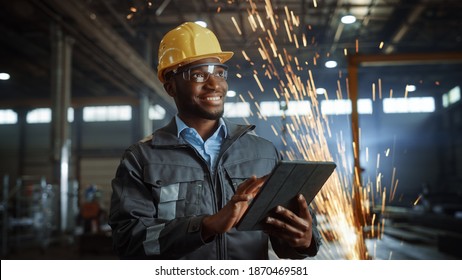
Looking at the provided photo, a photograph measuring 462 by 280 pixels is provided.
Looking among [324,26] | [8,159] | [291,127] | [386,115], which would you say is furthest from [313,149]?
[8,159]

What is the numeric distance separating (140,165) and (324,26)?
6.49ft

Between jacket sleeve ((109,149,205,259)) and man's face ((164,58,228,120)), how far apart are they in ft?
0.73

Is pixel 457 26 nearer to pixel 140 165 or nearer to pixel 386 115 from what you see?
Answer: pixel 386 115

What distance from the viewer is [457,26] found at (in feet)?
10.9

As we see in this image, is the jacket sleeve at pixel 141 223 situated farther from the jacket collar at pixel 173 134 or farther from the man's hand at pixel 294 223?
the man's hand at pixel 294 223

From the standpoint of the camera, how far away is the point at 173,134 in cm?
128

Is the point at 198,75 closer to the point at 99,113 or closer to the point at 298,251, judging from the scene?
the point at 298,251

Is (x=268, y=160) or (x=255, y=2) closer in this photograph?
(x=268, y=160)

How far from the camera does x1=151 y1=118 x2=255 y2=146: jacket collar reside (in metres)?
1.26

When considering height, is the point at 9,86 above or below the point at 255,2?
above

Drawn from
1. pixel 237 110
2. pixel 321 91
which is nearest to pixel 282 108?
Result: pixel 321 91

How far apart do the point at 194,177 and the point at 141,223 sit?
19 centimetres

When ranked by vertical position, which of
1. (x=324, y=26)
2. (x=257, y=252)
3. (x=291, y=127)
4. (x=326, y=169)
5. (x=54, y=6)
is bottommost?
(x=257, y=252)

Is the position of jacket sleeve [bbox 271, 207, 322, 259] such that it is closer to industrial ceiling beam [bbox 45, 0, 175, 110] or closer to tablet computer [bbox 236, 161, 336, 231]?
tablet computer [bbox 236, 161, 336, 231]
